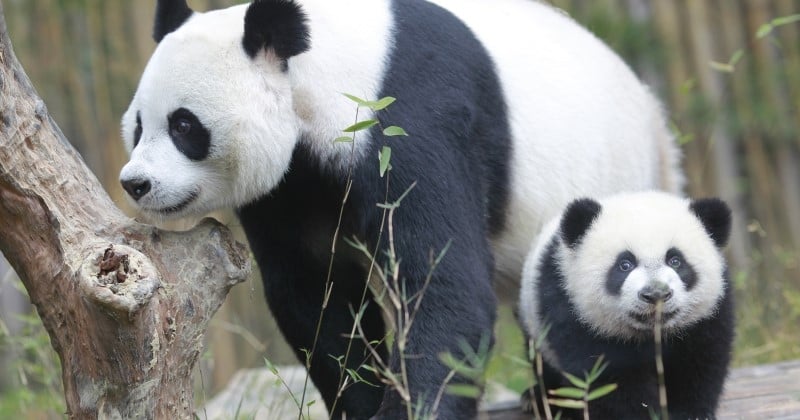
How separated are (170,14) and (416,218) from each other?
1247mm

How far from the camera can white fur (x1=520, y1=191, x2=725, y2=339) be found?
3846 millimetres

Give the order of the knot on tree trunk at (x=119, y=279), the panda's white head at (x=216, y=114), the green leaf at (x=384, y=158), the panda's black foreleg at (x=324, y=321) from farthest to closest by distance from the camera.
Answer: the panda's black foreleg at (x=324, y=321) < the panda's white head at (x=216, y=114) < the green leaf at (x=384, y=158) < the knot on tree trunk at (x=119, y=279)

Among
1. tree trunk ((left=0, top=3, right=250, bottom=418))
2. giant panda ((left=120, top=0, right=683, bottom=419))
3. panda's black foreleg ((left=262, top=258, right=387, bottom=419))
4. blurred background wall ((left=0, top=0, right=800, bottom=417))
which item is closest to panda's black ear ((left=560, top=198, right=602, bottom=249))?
giant panda ((left=120, top=0, right=683, bottom=419))

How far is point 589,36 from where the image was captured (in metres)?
5.22

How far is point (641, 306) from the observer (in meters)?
3.81

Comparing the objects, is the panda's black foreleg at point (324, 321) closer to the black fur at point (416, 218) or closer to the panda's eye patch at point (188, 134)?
the black fur at point (416, 218)

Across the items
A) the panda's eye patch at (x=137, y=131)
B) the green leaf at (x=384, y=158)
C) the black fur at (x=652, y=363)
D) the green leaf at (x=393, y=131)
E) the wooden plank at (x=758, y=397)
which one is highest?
the green leaf at (x=393, y=131)

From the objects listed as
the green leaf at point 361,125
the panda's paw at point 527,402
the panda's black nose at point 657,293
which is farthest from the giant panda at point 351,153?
the panda's paw at point 527,402

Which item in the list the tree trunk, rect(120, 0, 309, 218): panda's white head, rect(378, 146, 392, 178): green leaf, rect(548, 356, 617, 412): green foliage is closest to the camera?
rect(548, 356, 617, 412): green foliage

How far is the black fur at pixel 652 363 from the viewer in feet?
12.9

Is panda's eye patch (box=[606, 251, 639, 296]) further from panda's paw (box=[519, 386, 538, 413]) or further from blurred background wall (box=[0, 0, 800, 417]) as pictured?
blurred background wall (box=[0, 0, 800, 417])

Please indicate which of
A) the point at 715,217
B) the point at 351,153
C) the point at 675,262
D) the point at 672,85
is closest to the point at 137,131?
the point at 351,153

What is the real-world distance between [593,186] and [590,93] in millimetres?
417

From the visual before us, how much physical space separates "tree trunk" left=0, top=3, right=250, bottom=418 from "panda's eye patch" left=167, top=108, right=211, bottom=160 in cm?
30
